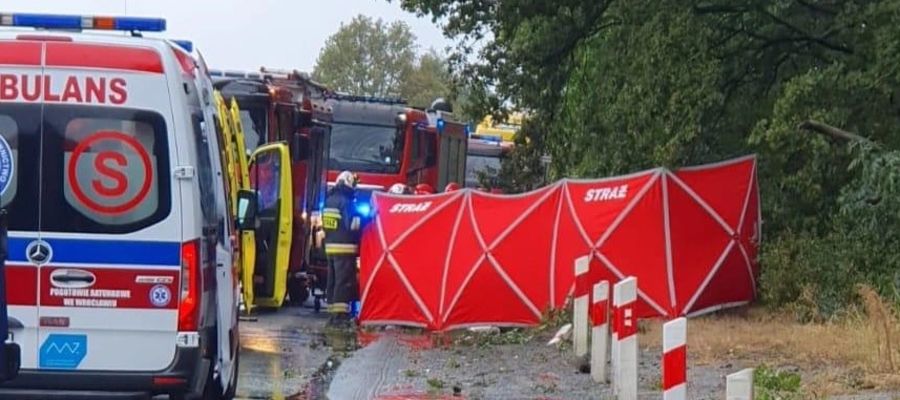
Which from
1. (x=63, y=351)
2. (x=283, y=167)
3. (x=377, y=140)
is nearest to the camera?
(x=63, y=351)

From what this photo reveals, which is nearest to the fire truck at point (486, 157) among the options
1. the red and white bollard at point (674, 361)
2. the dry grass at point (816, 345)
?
the dry grass at point (816, 345)

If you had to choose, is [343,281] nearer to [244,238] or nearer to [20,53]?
[244,238]

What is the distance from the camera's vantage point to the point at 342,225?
59.6 ft

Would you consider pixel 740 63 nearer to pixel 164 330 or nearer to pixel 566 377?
pixel 566 377

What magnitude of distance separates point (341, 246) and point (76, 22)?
390 inches

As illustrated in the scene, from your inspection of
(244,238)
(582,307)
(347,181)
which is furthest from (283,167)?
(582,307)

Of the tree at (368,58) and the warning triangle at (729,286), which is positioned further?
the tree at (368,58)

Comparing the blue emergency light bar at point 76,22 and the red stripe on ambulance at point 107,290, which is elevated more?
the blue emergency light bar at point 76,22

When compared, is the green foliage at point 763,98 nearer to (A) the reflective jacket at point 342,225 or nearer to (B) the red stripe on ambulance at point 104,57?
(A) the reflective jacket at point 342,225

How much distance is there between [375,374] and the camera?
1298 centimetres

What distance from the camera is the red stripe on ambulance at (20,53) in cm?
787

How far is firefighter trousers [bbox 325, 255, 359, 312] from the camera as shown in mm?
18266

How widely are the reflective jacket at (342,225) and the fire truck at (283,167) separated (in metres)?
0.55

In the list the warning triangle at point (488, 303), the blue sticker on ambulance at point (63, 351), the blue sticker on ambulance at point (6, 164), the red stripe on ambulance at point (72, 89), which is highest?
the red stripe on ambulance at point (72, 89)
